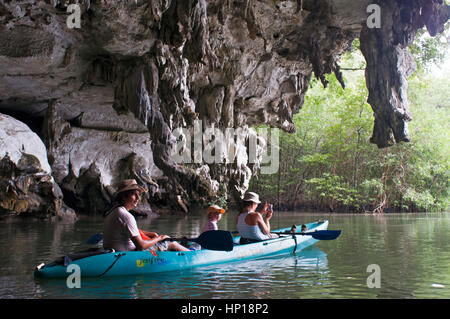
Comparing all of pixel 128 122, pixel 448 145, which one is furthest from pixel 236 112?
pixel 448 145

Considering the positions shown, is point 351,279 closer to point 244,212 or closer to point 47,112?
point 244,212

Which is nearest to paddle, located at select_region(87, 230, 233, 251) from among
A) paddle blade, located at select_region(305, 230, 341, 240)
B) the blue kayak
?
the blue kayak

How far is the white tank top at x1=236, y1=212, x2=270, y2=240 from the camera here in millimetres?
7418

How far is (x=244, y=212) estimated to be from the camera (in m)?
7.46

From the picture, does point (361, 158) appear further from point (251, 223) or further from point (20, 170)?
point (251, 223)

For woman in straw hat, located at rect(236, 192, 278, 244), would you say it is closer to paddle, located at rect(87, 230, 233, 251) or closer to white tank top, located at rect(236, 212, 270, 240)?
white tank top, located at rect(236, 212, 270, 240)

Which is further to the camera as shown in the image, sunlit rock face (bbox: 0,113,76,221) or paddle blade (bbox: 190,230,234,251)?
sunlit rock face (bbox: 0,113,76,221)

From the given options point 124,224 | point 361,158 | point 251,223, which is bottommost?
point 251,223

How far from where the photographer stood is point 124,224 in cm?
517

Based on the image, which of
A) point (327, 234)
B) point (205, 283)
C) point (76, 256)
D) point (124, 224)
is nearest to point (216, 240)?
point (205, 283)

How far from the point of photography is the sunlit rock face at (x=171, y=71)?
1012 centimetres

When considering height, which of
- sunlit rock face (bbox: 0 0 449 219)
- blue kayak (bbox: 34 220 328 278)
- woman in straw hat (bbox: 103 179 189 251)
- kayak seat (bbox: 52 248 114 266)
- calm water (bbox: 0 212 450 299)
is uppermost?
sunlit rock face (bbox: 0 0 449 219)

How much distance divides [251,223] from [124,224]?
280 cm

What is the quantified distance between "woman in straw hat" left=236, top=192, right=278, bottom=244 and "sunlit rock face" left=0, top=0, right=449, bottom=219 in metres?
4.70
